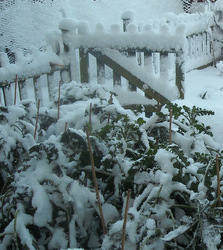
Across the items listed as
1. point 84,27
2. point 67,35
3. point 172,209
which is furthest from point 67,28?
point 172,209

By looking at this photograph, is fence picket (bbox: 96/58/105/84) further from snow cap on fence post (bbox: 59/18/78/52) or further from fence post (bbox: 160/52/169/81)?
fence post (bbox: 160/52/169/81)

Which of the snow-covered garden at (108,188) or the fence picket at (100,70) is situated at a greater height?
the snow-covered garden at (108,188)

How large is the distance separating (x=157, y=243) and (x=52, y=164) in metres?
0.30

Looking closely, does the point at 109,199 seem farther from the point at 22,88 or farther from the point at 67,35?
the point at 67,35

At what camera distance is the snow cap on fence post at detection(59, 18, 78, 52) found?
3.64 meters

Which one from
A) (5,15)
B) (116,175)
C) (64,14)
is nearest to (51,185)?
(116,175)

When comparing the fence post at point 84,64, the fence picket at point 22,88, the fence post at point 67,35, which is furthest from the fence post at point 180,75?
the fence picket at point 22,88

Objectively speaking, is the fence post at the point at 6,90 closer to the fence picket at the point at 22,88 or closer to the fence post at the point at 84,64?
the fence picket at the point at 22,88

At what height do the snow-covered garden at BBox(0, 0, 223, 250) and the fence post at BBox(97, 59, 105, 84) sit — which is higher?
the snow-covered garden at BBox(0, 0, 223, 250)

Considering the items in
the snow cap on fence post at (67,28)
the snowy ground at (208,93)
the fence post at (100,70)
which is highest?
Answer: the snow cap on fence post at (67,28)

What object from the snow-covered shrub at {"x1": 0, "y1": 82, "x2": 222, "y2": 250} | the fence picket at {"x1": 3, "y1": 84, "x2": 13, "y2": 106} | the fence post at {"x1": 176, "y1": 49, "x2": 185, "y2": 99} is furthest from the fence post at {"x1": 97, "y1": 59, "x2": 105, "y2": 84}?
the snow-covered shrub at {"x1": 0, "y1": 82, "x2": 222, "y2": 250}

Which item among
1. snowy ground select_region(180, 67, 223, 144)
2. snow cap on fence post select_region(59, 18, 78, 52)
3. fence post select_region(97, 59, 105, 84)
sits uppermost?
snow cap on fence post select_region(59, 18, 78, 52)

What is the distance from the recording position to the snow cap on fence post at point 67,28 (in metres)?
3.64

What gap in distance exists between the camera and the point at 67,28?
3664mm
